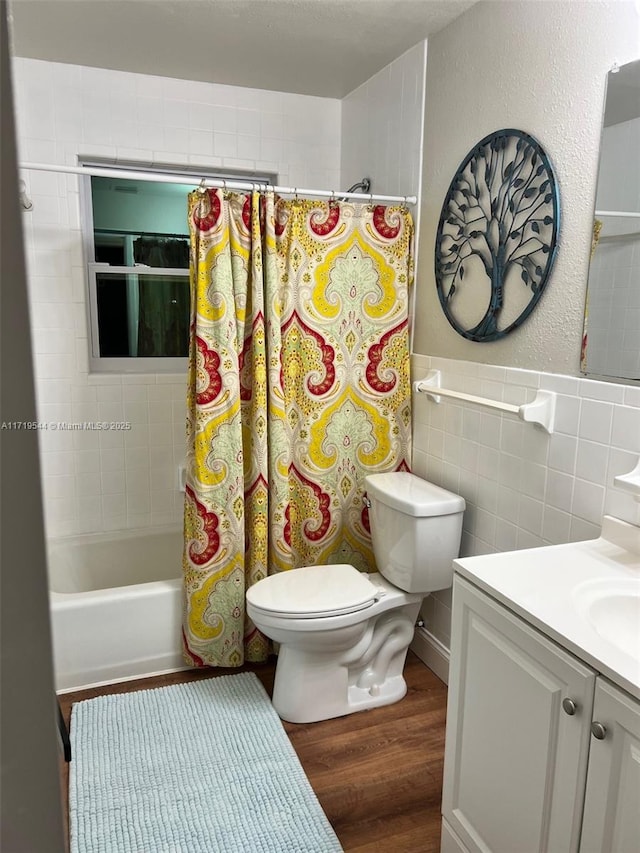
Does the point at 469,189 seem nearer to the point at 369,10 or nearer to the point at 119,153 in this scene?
the point at 369,10

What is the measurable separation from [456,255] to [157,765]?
1.98 m

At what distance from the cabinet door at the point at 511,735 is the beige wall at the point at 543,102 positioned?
833 millimetres

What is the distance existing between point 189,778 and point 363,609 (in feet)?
2.40

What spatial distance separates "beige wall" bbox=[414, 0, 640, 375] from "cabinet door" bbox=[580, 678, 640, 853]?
988 millimetres

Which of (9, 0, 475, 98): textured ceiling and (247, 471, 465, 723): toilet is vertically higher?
(9, 0, 475, 98): textured ceiling

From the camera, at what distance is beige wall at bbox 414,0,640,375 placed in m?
1.68

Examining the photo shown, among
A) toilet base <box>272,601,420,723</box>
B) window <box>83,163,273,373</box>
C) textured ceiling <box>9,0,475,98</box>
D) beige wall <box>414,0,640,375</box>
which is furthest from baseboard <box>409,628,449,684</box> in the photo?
textured ceiling <box>9,0,475,98</box>

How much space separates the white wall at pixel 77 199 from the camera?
271 centimetres

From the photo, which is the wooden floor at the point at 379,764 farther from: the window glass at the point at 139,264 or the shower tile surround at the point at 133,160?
the window glass at the point at 139,264

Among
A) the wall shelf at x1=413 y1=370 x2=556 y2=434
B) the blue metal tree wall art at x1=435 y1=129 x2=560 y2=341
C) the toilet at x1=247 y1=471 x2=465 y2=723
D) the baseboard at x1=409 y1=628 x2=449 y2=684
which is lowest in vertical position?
the baseboard at x1=409 y1=628 x2=449 y2=684

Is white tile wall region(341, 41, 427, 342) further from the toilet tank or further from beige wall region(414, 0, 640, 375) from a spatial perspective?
the toilet tank

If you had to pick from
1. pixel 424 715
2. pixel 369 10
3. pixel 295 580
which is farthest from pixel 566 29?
pixel 424 715

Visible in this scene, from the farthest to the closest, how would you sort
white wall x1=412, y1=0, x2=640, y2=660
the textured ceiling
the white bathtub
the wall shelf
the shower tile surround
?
the shower tile surround
the white bathtub
the textured ceiling
the wall shelf
white wall x1=412, y1=0, x2=640, y2=660

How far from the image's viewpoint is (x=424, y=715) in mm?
2234
